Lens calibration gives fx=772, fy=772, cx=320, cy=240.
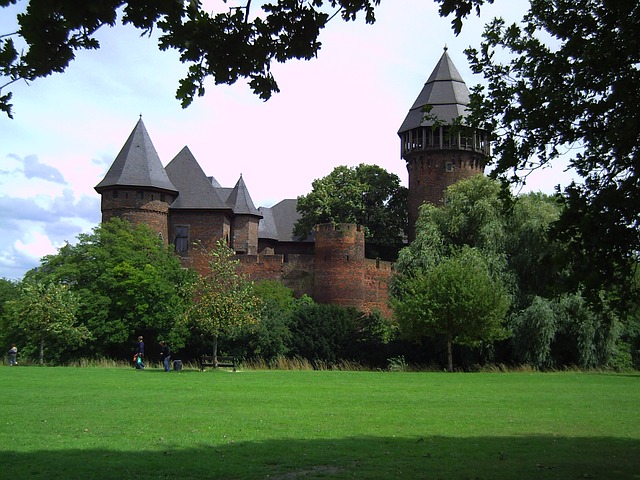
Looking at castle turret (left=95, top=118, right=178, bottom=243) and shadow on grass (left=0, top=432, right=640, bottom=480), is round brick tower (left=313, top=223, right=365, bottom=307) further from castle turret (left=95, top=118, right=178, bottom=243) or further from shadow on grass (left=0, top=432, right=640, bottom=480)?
shadow on grass (left=0, top=432, right=640, bottom=480)

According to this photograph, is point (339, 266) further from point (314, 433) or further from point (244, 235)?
point (314, 433)

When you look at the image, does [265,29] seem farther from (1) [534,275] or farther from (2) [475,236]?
(2) [475,236]

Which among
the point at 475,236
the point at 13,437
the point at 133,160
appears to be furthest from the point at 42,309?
the point at 13,437

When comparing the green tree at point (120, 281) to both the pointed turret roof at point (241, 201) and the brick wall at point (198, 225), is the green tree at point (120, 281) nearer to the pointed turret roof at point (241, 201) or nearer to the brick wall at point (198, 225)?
the brick wall at point (198, 225)

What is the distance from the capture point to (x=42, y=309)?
36.2 meters

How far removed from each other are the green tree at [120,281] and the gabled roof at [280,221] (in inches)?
493

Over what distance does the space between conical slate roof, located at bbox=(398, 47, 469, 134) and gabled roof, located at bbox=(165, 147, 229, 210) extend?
15.3m

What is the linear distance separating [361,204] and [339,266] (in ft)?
29.0

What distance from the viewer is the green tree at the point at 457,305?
32.9 metres

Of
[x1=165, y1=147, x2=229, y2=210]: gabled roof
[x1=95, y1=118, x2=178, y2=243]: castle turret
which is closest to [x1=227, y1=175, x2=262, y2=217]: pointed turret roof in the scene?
[x1=165, y1=147, x2=229, y2=210]: gabled roof

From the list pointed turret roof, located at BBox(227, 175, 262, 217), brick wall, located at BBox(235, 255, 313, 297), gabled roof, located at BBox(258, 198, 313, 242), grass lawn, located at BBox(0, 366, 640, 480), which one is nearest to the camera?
grass lawn, located at BBox(0, 366, 640, 480)

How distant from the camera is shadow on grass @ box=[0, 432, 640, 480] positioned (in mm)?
8398

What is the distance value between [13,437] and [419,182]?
4573 cm

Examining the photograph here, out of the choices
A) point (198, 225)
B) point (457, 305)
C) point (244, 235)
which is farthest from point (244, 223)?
point (457, 305)
